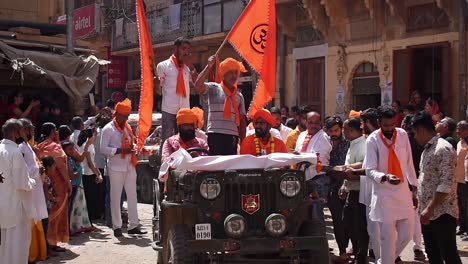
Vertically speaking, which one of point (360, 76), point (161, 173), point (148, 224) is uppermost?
point (360, 76)

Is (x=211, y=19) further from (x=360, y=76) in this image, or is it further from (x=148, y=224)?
(x=148, y=224)

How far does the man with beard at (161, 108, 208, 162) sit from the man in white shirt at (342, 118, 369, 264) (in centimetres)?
174

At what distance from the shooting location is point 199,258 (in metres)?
5.94

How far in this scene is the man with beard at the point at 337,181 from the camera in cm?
821

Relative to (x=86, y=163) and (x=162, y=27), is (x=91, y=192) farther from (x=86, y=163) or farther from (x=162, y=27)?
(x=162, y=27)

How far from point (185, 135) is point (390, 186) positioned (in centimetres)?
218

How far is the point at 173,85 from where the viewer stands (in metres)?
8.57

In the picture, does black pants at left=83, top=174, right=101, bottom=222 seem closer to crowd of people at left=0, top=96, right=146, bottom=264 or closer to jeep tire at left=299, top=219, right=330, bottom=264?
crowd of people at left=0, top=96, right=146, bottom=264

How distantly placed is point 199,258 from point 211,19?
17876 millimetres

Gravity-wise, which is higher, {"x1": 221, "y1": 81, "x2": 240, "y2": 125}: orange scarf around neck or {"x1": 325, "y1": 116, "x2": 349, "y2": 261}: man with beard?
{"x1": 221, "y1": 81, "x2": 240, "y2": 125}: orange scarf around neck

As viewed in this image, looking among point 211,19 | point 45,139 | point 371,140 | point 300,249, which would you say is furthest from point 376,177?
point 211,19

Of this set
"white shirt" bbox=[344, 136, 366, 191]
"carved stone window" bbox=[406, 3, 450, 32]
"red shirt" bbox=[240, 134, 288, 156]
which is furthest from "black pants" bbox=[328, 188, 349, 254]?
"carved stone window" bbox=[406, 3, 450, 32]

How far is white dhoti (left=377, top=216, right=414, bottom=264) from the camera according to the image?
6516 mm

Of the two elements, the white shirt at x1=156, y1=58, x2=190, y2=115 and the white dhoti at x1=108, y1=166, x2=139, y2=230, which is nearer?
the white shirt at x1=156, y1=58, x2=190, y2=115
